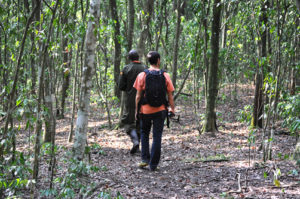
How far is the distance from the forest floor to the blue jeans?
24 cm

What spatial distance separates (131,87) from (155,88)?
1366 mm

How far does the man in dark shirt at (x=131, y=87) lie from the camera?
618 centimetres

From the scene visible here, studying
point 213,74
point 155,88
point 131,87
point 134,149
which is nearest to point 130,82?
point 131,87

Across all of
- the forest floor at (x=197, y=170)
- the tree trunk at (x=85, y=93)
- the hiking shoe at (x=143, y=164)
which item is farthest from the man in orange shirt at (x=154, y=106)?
the tree trunk at (x=85, y=93)

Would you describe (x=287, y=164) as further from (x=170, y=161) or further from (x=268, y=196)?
(x=170, y=161)

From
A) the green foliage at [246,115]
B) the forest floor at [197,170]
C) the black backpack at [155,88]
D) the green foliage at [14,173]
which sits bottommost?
the forest floor at [197,170]

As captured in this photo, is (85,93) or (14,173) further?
(85,93)

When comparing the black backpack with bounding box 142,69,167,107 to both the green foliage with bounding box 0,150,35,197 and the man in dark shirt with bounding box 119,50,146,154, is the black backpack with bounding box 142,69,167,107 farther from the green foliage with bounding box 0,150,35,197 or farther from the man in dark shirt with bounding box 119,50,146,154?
the green foliage with bounding box 0,150,35,197

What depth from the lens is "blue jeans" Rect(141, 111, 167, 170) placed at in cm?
513

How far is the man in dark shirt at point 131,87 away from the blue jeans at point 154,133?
0.86 metres

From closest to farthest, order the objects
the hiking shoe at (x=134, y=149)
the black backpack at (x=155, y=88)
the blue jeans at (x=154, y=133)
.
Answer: the black backpack at (x=155, y=88), the blue jeans at (x=154, y=133), the hiking shoe at (x=134, y=149)

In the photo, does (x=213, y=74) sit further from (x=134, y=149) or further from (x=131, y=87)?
(x=134, y=149)

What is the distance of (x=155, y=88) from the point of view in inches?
197

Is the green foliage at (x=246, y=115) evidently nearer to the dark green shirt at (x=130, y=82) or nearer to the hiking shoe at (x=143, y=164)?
the hiking shoe at (x=143, y=164)
